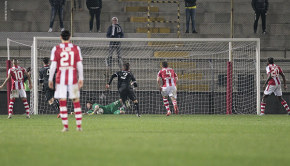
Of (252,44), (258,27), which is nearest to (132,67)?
(252,44)

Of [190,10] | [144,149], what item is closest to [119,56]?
[190,10]

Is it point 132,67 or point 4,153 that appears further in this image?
point 132,67

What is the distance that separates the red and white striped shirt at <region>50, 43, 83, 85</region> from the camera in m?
12.2

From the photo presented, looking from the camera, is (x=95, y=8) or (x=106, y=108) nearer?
(x=106, y=108)

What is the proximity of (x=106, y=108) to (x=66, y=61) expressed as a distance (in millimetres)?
11384

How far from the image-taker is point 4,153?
27.3ft

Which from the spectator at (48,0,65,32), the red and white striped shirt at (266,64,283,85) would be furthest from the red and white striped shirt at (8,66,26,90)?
the red and white striped shirt at (266,64,283,85)

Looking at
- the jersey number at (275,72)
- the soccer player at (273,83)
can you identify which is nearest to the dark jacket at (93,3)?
the soccer player at (273,83)

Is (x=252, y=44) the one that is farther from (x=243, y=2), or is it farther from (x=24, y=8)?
(x=24, y=8)

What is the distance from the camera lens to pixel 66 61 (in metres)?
12.3

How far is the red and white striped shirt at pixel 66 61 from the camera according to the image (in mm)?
12250

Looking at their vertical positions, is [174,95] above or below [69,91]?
below

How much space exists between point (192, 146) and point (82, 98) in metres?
15.0

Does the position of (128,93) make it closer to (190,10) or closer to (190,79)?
(190,79)
